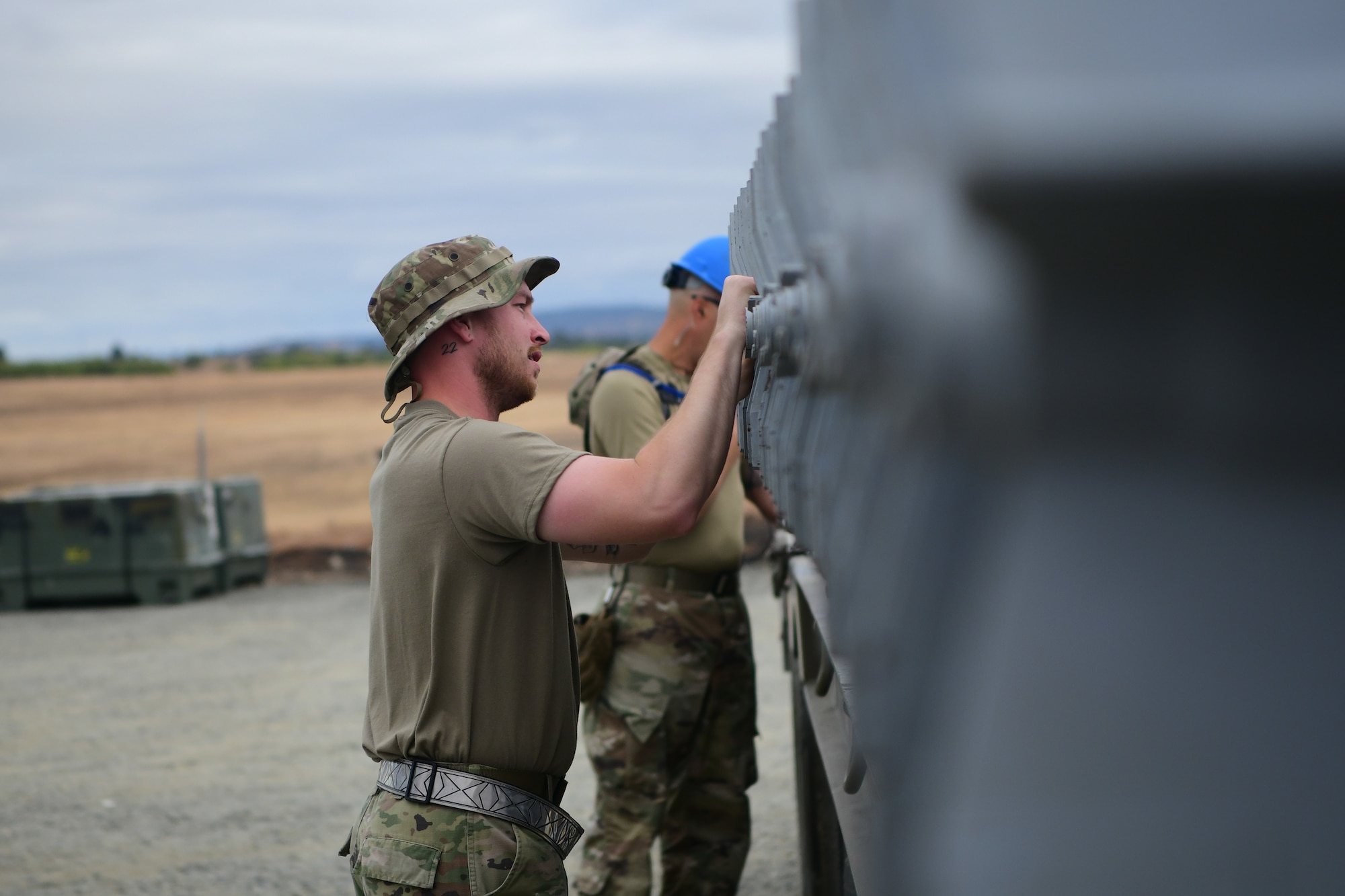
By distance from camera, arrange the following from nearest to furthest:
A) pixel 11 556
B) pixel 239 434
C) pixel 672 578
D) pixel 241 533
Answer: pixel 672 578 → pixel 11 556 → pixel 241 533 → pixel 239 434

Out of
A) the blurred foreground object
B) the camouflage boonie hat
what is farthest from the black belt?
the blurred foreground object

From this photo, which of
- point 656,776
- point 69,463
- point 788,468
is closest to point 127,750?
point 656,776

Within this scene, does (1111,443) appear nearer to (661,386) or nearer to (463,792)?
(463,792)

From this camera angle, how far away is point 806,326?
1.44 metres

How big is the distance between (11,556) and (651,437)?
10.5m

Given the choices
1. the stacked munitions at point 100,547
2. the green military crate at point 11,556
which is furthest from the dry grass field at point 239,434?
the green military crate at point 11,556

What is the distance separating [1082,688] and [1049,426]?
0.60 feet

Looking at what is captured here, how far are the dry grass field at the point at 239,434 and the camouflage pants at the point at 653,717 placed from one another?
9.73 m

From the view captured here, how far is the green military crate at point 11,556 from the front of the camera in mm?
12414

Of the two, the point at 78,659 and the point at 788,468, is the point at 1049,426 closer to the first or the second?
the point at 788,468

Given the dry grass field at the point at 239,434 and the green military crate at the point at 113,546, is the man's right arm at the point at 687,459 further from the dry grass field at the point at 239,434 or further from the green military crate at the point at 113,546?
the dry grass field at the point at 239,434

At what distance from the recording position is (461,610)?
2.35m

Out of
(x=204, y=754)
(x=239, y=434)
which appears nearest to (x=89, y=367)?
(x=239, y=434)

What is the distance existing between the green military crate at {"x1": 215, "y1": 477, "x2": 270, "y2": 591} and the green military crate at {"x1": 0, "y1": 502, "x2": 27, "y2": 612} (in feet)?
5.74
